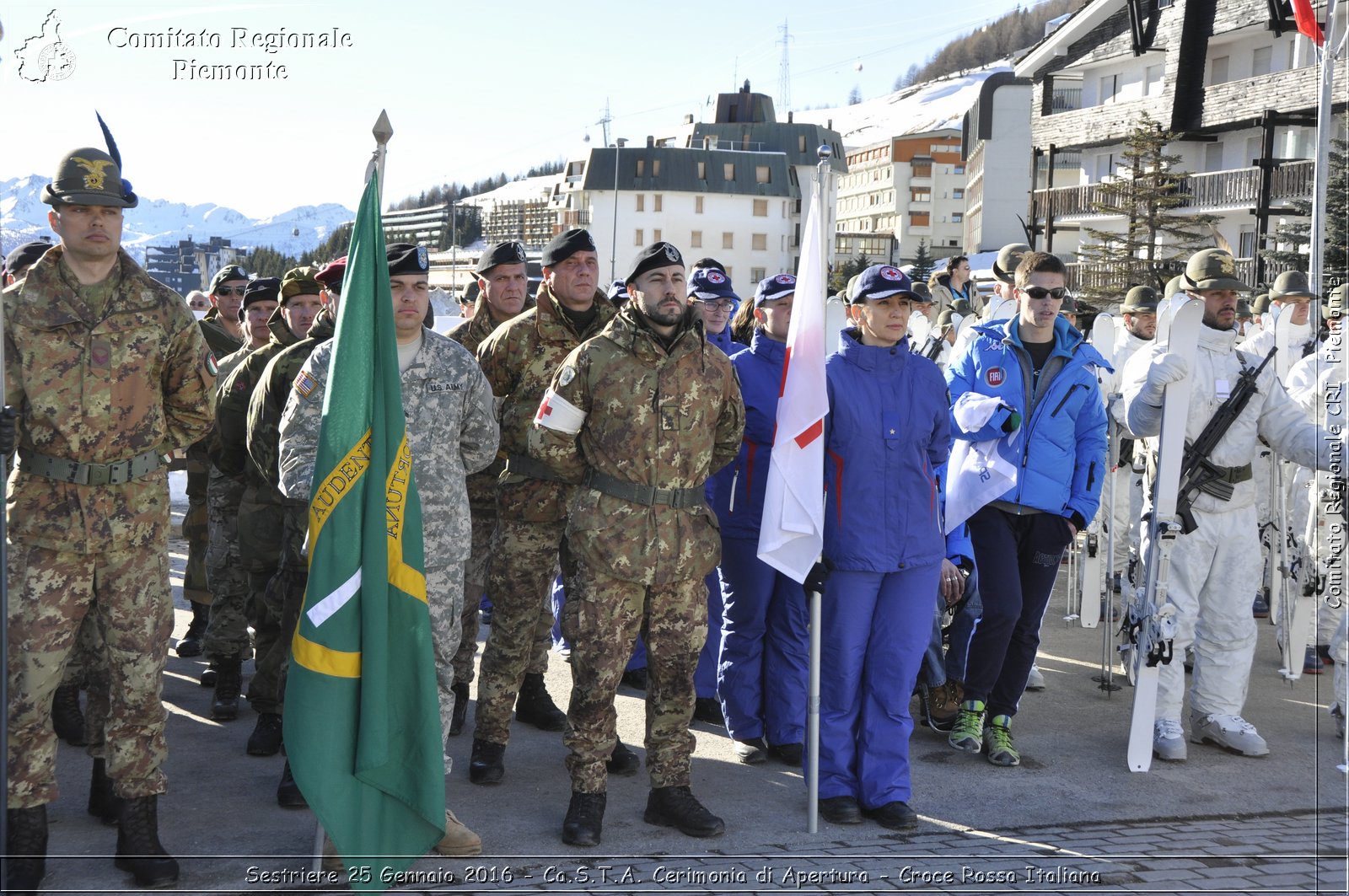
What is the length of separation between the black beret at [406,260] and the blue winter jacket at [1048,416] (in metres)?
2.85

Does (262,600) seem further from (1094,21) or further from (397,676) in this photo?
(1094,21)

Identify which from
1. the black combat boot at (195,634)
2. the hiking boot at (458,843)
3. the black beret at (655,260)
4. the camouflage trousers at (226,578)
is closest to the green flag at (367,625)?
the hiking boot at (458,843)

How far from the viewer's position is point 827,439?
20.0ft

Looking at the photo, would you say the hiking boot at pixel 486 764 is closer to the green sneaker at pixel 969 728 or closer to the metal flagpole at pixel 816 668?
the metal flagpole at pixel 816 668

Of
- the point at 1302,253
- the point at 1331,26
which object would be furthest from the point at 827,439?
the point at 1302,253

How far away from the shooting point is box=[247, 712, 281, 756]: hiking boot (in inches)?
253

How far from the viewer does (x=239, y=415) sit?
23.1 feet

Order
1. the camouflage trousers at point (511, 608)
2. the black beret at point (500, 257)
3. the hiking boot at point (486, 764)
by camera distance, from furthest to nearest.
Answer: the black beret at point (500, 257)
the camouflage trousers at point (511, 608)
the hiking boot at point (486, 764)

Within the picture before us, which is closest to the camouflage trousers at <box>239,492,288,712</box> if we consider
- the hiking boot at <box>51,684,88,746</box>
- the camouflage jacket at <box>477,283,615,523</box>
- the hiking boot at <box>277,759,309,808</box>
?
the hiking boot at <box>51,684,88,746</box>

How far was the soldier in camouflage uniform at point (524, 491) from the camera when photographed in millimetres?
6277

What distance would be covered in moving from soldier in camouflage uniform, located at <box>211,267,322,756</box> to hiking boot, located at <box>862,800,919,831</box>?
3021 mm

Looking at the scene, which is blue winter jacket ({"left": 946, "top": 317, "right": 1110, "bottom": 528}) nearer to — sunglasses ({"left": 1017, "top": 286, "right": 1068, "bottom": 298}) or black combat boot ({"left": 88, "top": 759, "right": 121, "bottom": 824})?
sunglasses ({"left": 1017, "top": 286, "right": 1068, "bottom": 298})

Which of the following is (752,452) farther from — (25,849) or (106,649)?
(25,849)

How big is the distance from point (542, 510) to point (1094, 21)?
44856 millimetres
